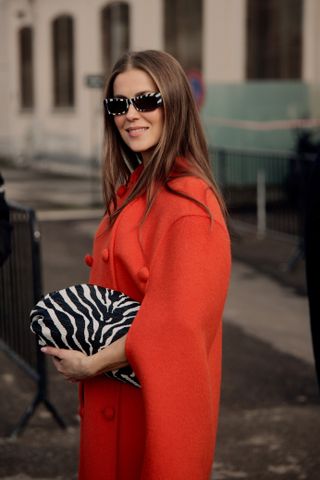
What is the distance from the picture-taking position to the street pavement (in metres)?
4.56

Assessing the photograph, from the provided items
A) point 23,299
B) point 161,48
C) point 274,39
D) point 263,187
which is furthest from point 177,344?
point 161,48

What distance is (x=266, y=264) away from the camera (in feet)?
34.1

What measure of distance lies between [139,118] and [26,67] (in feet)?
97.9

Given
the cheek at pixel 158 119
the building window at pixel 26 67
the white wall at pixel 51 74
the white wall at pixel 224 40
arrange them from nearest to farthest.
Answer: the cheek at pixel 158 119 → the white wall at pixel 224 40 → the white wall at pixel 51 74 → the building window at pixel 26 67

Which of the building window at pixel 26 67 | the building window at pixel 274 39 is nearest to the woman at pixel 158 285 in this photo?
the building window at pixel 274 39

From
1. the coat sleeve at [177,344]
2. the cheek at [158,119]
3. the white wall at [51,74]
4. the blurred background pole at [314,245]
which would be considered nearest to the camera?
the coat sleeve at [177,344]

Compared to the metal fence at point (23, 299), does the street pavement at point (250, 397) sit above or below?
below

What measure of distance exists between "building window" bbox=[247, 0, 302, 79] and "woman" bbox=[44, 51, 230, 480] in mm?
19112

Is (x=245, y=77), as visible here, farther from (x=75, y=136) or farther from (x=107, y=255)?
(x=107, y=255)

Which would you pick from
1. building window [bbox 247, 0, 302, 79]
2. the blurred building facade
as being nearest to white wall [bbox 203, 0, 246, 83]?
the blurred building facade

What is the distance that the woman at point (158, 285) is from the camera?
2.19 metres

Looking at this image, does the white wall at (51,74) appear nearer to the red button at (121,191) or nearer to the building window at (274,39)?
the building window at (274,39)

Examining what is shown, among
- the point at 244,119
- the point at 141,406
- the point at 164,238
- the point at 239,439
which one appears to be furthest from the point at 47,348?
the point at 244,119

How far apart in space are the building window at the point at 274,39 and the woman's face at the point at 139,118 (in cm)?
1913
